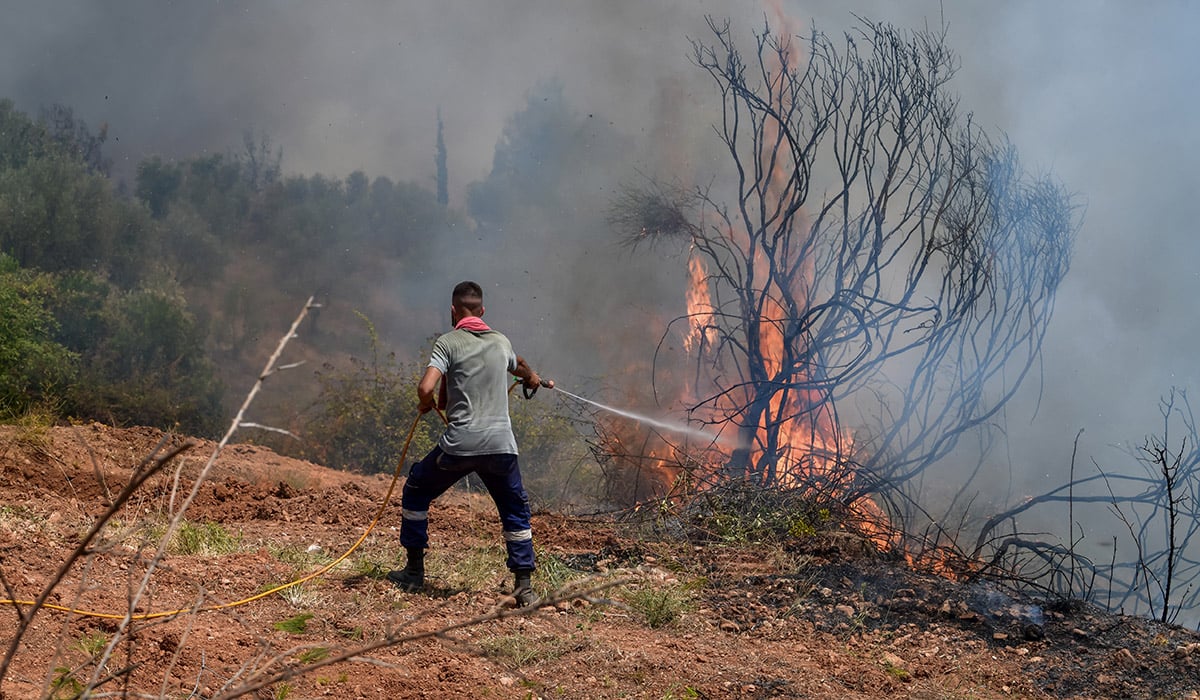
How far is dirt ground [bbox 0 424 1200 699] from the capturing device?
4.04m

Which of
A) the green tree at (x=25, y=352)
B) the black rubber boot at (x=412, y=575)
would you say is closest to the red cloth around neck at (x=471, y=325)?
the black rubber boot at (x=412, y=575)

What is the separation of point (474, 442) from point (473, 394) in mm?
271

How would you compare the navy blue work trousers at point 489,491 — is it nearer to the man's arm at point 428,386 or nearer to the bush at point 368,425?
the man's arm at point 428,386

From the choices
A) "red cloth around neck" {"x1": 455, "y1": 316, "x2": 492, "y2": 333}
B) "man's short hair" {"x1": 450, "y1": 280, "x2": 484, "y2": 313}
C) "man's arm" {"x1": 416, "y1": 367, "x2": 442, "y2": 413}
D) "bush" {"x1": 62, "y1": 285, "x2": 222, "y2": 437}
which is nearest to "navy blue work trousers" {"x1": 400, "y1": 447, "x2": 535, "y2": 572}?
"man's arm" {"x1": 416, "y1": 367, "x2": 442, "y2": 413}

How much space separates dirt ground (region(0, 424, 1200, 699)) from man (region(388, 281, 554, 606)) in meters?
0.32

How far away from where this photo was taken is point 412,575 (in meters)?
5.70

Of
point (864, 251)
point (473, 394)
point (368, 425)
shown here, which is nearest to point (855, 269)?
point (864, 251)

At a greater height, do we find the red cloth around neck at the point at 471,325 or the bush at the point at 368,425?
the red cloth around neck at the point at 471,325

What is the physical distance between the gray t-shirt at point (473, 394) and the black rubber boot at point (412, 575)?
28.5 inches

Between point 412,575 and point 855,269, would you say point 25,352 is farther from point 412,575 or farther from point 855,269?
point 855,269

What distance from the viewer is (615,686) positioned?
445 cm

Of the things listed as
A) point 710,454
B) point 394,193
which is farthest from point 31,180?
point 710,454

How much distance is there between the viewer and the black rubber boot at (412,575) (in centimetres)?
567

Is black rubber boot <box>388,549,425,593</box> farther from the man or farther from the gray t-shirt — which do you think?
the gray t-shirt
